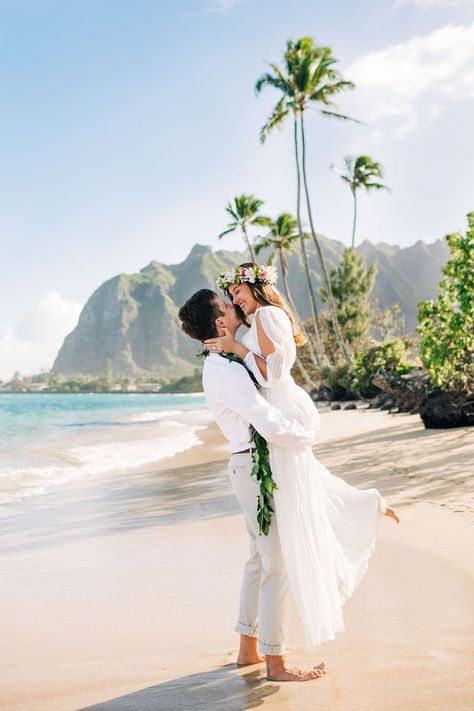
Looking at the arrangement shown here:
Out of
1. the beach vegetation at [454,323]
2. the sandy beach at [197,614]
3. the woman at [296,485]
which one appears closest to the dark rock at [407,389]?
the beach vegetation at [454,323]

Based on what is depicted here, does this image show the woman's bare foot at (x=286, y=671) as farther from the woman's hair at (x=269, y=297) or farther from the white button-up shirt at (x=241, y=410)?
the woman's hair at (x=269, y=297)

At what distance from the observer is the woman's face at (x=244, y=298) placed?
315 cm

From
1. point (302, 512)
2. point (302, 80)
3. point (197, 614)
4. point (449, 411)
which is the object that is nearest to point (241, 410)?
point (302, 512)

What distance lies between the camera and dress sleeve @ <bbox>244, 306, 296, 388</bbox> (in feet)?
9.76

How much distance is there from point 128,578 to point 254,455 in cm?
229

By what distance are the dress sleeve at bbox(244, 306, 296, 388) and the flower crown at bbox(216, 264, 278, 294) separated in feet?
0.59

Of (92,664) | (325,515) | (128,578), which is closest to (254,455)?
(325,515)

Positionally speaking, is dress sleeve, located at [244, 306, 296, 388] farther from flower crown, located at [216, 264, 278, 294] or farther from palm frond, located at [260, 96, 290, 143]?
palm frond, located at [260, 96, 290, 143]

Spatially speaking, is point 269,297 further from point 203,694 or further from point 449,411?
point 449,411

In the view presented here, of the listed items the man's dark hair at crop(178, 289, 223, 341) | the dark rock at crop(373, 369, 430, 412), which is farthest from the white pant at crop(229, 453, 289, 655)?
the dark rock at crop(373, 369, 430, 412)

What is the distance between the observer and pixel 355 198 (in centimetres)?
4466

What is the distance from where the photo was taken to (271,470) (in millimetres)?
3031

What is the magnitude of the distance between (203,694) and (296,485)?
97cm

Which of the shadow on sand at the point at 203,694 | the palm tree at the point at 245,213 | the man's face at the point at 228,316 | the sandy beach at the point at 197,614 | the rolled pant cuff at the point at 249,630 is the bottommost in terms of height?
the shadow on sand at the point at 203,694
